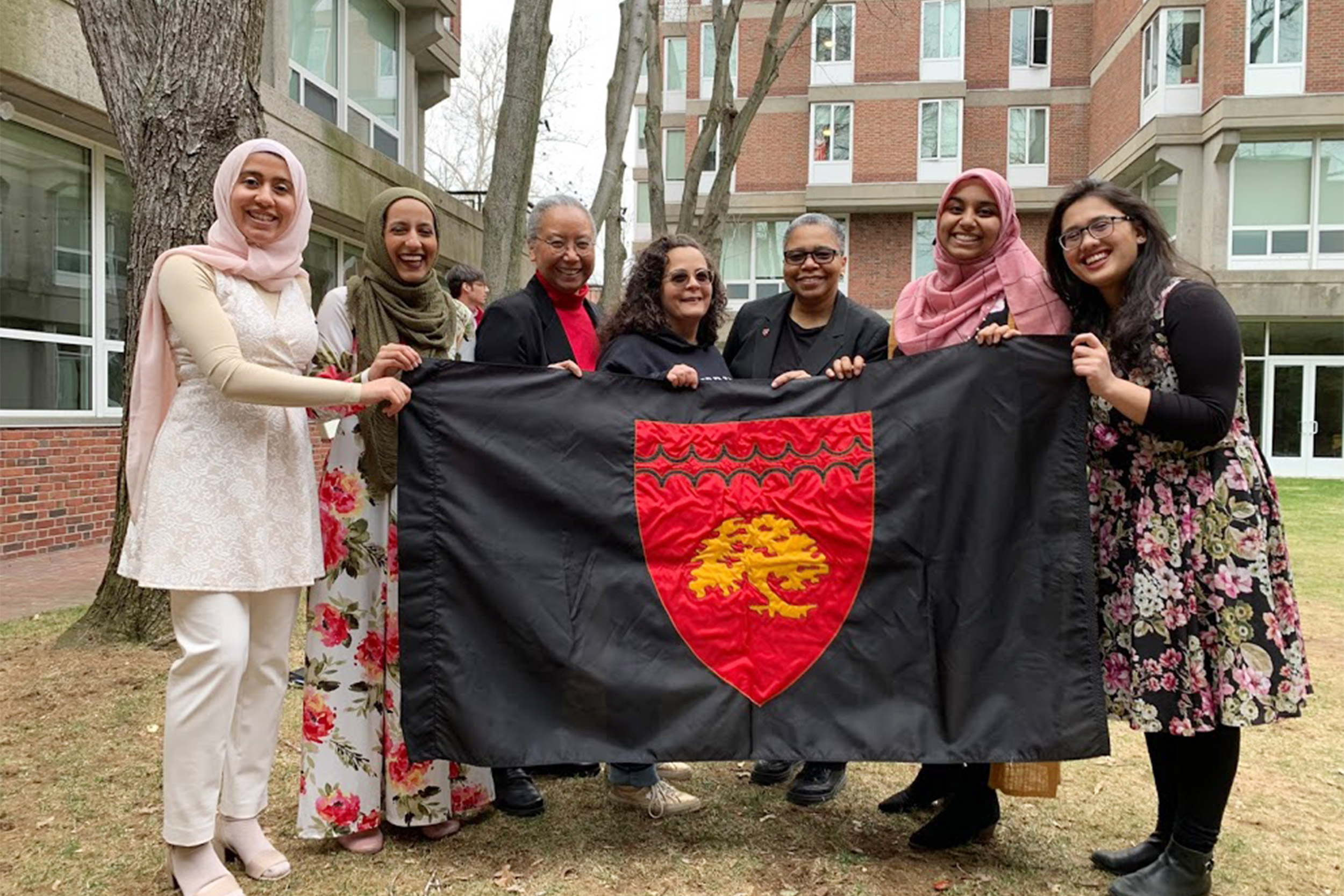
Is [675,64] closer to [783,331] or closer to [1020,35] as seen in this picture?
[1020,35]

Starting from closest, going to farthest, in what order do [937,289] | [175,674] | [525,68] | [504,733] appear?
[175,674], [504,733], [937,289], [525,68]

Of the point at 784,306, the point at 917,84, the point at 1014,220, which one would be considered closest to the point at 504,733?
Result: the point at 784,306

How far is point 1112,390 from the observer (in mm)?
2582

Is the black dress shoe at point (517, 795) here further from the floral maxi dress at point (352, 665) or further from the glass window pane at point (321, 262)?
the glass window pane at point (321, 262)

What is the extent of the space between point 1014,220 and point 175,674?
270 centimetres

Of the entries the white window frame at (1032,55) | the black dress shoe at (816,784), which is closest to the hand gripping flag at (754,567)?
the black dress shoe at (816,784)

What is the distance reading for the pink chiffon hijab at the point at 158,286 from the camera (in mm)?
2592

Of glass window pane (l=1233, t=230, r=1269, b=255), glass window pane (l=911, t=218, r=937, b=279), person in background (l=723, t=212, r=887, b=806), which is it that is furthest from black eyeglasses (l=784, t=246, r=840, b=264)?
glass window pane (l=911, t=218, r=937, b=279)

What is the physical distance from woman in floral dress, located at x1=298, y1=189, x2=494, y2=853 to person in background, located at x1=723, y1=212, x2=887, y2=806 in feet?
3.77

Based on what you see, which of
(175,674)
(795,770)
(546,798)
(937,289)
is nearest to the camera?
(175,674)

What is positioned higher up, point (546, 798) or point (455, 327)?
point (455, 327)

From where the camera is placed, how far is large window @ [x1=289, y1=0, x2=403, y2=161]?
12.0m

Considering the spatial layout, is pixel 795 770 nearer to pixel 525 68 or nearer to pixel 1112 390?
pixel 1112 390

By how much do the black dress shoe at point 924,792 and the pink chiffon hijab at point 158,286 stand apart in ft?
8.28
